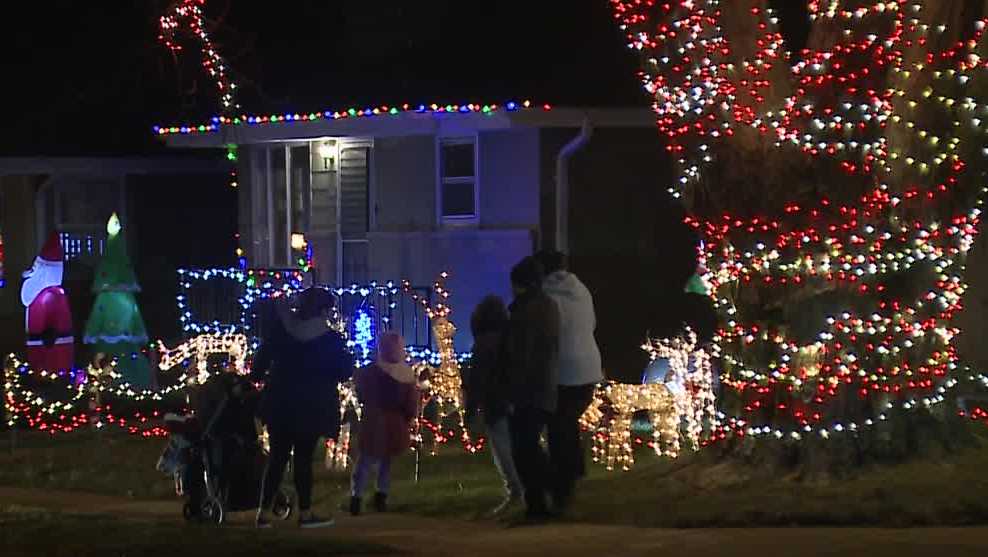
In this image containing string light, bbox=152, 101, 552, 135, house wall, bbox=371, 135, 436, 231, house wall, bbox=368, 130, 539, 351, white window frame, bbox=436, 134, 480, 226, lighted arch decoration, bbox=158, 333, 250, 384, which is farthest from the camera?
house wall, bbox=371, 135, 436, 231

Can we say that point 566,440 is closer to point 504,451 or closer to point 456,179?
point 504,451

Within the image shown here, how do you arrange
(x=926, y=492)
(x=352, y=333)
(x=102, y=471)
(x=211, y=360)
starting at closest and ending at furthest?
(x=926, y=492)
(x=102, y=471)
(x=211, y=360)
(x=352, y=333)

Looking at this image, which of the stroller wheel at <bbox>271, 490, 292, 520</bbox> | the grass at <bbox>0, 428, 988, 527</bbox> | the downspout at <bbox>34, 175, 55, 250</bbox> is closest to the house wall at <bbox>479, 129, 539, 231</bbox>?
the grass at <bbox>0, 428, 988, 527</bbox>

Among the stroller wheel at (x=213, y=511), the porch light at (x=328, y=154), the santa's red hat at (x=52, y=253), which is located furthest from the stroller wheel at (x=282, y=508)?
the porch light at (x=328, y=154)

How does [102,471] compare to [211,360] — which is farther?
[211,360]

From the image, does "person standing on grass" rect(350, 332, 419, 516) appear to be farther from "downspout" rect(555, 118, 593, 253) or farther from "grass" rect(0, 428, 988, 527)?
"downspout" rect(555, 118, 593, 253)

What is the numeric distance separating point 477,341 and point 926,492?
3.11 meters

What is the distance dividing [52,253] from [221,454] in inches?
375

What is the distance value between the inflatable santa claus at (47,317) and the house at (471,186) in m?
3.34

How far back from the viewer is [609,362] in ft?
66.8

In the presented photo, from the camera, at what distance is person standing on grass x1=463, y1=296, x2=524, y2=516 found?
36.4 ft

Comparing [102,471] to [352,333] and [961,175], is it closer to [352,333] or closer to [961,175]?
[352,333]

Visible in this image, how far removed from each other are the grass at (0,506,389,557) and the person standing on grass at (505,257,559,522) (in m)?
1.31

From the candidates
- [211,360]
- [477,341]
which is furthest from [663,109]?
[211,360]
